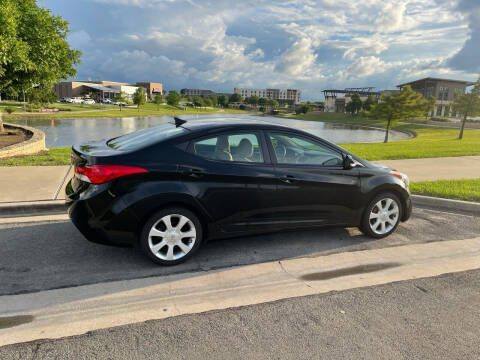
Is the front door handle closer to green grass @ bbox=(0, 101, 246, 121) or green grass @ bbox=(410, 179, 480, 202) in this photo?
green grass @ bbox=(410, 179, 480, 202)

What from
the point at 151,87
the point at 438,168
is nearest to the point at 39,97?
the point at 438,168

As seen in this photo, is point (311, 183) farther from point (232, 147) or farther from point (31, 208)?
point (31, 208)

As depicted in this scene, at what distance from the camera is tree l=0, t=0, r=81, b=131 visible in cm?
1050

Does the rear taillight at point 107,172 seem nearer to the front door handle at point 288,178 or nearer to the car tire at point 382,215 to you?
the front door handle at point 288,178

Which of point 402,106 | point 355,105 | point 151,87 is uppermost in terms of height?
point 151,87

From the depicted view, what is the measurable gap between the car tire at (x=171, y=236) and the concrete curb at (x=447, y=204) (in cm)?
459

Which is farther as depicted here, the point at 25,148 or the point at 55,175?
the point at 25,148

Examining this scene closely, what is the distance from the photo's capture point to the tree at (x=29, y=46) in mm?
A: 10500

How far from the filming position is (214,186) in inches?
156

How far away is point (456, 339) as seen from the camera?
287 centimetres

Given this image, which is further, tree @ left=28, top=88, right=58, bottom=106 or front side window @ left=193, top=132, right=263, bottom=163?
tree @ left=28, top=88, right=58, bottom=106

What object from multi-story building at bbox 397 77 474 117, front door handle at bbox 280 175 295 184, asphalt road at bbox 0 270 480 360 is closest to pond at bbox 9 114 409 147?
front door handle at bbox 280 175 295 184

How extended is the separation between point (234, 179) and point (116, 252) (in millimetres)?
1569

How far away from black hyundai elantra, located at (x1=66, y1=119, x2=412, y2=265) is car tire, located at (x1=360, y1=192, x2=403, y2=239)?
1 cm
